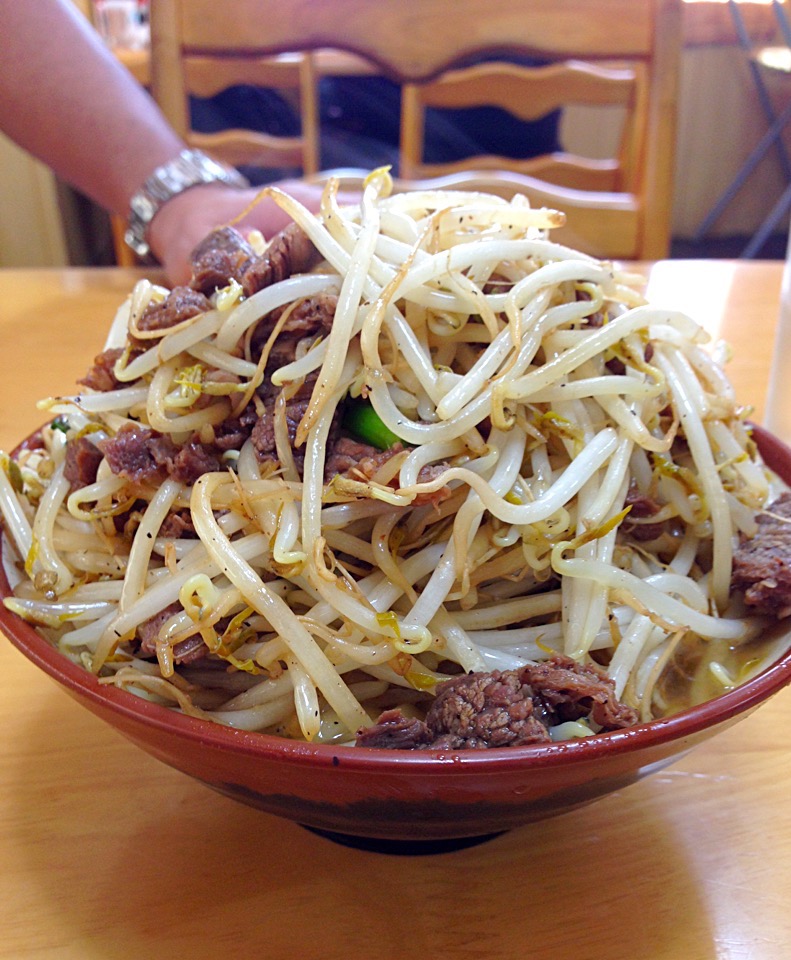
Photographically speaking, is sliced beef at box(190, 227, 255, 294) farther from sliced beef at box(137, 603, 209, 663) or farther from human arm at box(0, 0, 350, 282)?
human arm at box(0, 0, 350, 282)

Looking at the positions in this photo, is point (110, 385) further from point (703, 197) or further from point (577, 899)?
point (703, 197)

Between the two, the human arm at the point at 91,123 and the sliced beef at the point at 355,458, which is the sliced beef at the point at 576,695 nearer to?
the sliced beef at the point at 355,458

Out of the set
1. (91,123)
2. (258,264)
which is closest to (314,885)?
(258,264)

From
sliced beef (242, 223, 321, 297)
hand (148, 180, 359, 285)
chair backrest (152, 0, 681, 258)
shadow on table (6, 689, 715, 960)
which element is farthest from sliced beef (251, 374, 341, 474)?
chair backrest (152, 0, 681, 258)

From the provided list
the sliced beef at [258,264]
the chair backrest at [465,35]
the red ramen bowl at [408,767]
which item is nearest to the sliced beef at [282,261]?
the sliced beef at [258,264]

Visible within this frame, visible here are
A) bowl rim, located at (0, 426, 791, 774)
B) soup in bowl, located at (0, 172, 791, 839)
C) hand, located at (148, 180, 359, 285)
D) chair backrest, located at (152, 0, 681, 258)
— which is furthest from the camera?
chair backrest, located at (152, 0, 681, 258)
